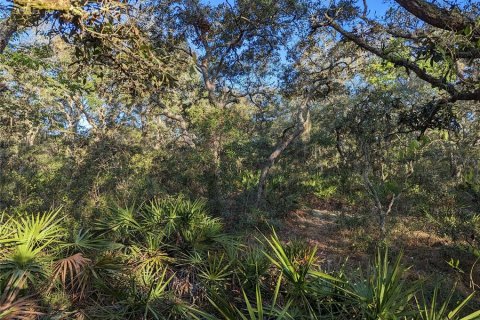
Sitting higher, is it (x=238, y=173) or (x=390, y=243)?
(x=238, y=173)

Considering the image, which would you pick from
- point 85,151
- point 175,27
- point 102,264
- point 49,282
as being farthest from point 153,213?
point 175,27

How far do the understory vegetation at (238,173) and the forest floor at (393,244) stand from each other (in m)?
0.08

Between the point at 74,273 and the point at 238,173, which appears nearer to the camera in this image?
the point at 74,273

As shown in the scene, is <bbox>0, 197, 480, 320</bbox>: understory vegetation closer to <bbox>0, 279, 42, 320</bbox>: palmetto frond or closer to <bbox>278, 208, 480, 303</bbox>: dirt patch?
<bbox>0, 279, 42, 320</bbox>: palmetto frond

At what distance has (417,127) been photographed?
5.86 meters

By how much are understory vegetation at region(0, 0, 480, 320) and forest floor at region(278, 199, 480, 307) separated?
0.08 m

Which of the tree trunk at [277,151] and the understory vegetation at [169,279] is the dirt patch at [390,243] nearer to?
the tree trunk at [277,151]

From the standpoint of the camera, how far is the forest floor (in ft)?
28.6

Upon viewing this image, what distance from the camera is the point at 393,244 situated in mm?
10500

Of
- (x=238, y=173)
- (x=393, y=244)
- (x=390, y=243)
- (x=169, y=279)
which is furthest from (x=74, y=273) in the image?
(x=238, y=173)

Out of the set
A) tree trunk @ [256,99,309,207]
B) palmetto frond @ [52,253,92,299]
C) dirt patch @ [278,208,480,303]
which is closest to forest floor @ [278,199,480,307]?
dirt patch @ [278,208,480,303]

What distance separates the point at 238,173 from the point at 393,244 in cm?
643

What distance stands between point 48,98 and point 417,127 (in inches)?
589

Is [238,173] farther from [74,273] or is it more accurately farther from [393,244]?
[74,273]
